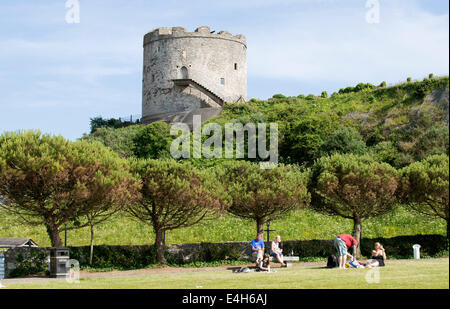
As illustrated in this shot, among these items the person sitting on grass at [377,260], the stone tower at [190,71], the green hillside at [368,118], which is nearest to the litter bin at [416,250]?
the person sitting on grass at [377,260]

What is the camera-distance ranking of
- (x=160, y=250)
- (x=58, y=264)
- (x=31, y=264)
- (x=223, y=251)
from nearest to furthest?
(x=58, y=264) → (x=31, y=264) → (x=160, y=250) → (x=223, y=251)

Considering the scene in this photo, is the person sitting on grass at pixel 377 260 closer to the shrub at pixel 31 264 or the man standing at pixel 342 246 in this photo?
the man standing at pixel 342 246

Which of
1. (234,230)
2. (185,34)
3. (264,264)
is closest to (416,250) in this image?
(264,264)

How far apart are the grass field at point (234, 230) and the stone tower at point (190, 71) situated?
39600 millimetres

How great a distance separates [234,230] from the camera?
1518 inches

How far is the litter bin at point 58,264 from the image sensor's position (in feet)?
76.0

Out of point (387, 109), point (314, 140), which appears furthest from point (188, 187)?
point (387, 109)

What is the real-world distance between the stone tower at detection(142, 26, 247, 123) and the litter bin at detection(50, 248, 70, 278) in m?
54.4

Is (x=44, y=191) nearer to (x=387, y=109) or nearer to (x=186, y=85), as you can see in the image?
(x=387, y=109)

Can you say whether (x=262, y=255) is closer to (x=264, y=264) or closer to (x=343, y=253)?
(x=264, y=264)

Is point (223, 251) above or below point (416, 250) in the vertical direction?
below

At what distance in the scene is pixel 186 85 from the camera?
79.1 metres

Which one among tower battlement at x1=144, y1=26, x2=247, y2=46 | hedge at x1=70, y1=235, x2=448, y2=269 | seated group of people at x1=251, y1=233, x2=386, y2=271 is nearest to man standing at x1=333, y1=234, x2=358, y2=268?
seated group of people at x1=251, y1=233, x2=386, y2=271

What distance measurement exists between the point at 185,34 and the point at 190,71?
482cm
